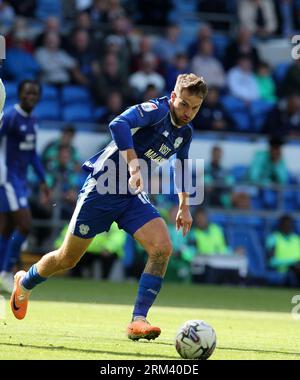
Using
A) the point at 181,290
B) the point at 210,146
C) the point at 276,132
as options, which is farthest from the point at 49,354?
the point at 276,132

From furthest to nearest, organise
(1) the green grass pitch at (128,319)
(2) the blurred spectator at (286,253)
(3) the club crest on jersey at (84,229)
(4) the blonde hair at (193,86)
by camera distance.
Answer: (2) the blurred spectator at (286,253), (3) the club crest on jersey at (84,229), (4) the blonde hair at (193,86), (1) the green grass pitch at (128,319)

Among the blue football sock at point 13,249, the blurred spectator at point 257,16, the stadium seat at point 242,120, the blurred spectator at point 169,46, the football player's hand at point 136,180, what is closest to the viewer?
the football player's hand at point 136,180

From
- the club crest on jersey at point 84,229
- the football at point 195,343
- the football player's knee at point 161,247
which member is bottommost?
the football at point 195,343

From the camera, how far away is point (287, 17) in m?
23.6

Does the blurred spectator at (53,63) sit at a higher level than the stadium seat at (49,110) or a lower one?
higher

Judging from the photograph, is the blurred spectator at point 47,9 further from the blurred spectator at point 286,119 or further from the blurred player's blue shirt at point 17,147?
the blurred player's blue shirt at point 17,147

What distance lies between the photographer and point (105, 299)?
43.3ft

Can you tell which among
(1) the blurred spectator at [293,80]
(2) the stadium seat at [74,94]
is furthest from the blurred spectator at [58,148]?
(1) the blurred spectator at [293,80]

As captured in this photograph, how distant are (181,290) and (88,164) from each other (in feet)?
23.4

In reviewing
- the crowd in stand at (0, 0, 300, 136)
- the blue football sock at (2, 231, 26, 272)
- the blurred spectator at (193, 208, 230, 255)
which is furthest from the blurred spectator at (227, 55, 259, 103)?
the blue football sock at (2, 231, 26, 272)

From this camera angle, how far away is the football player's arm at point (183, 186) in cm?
878

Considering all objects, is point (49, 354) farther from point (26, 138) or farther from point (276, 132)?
point (276, 132)

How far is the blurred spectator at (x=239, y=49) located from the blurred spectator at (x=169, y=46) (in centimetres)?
100

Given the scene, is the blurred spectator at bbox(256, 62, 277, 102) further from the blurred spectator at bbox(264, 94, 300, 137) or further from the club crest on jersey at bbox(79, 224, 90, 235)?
the club crest on jersey at bbox(79, 224, 90, 235)
